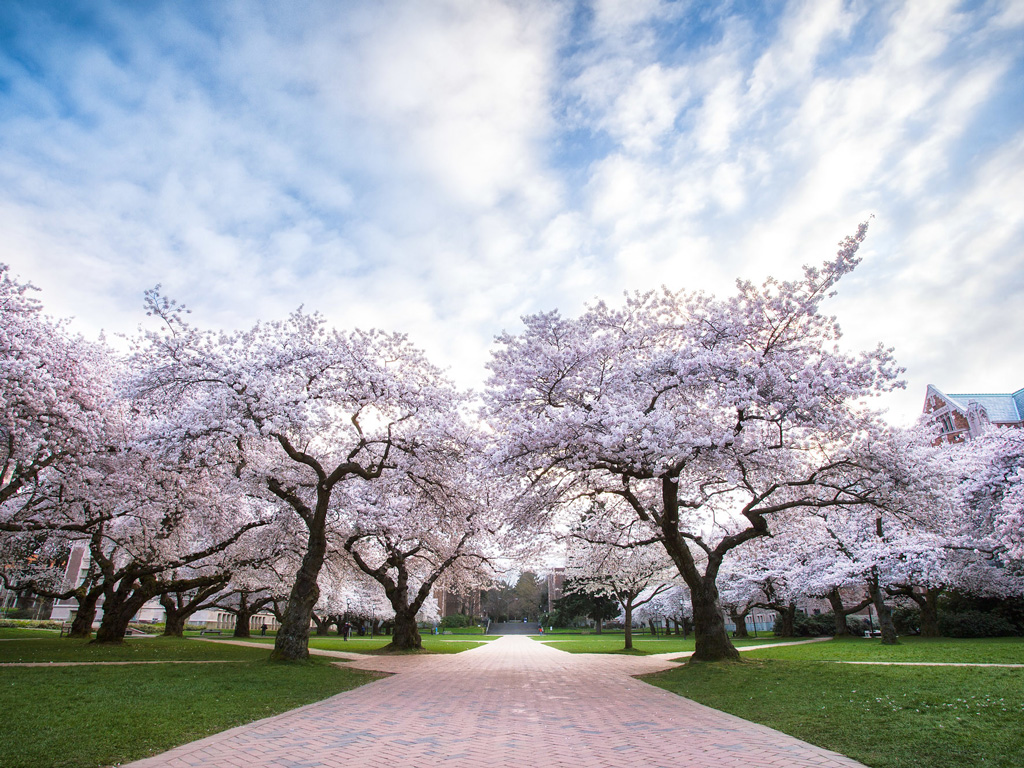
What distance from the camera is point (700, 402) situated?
606 inches

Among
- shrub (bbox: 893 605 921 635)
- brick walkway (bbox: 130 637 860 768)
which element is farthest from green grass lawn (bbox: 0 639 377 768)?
shrub (bbox: 893 605 921 635)

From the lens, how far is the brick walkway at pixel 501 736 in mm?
5582

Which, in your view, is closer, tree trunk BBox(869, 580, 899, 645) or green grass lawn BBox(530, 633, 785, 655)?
tree trunk BBox(869, 580, 899, 645)

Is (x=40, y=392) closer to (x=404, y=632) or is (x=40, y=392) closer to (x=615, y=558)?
(x=615, y=558)

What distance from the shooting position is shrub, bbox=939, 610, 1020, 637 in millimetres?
26875

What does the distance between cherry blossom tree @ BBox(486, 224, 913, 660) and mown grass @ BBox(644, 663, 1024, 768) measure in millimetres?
3886

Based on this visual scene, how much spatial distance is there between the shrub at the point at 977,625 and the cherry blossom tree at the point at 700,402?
18.5m

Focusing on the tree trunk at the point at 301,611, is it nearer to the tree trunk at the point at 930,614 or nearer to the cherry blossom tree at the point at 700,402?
the cherry blossom tree at the point at 700,402

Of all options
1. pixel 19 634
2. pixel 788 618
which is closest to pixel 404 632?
pixel 19 634

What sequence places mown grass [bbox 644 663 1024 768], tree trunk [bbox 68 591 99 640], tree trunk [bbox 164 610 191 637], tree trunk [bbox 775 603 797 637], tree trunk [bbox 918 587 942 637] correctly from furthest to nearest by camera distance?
1. tree trunk [bbox 775 603 797 637]
2. tree trunk [bbox 164 610 191 637]
3. tree trunk [bbox 918 587 942 637]
4. tree trunk [bbox 68 591 99 640]
5. mown grass [bbox 644 663 1024 768]

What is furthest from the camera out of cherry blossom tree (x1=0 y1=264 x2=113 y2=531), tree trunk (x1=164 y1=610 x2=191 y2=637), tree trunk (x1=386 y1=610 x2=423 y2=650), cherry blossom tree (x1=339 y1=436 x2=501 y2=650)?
tree trunk (x1=164 y1=610 x2=191 y2=637)

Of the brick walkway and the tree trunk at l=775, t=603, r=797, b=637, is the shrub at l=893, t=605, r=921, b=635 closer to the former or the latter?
the tree trunk at l=775, t=603, r=797, b=637

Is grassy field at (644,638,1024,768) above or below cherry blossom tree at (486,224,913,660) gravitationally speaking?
below

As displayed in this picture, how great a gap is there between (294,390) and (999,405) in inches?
1956
